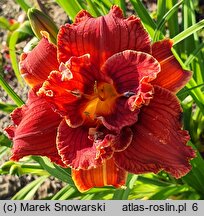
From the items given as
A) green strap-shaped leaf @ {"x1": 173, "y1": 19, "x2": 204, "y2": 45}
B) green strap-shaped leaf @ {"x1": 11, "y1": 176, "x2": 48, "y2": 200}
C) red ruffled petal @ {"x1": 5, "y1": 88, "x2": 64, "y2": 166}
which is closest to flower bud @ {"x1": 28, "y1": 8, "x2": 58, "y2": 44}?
red ruffled petal @ {"x1": 5, "y1": 88, "x2": 64, "y2": 166}

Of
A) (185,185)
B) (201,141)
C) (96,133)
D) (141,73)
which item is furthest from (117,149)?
(201,141)

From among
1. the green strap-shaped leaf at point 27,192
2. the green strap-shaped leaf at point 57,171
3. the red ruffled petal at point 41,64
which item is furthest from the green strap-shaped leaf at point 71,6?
the green strap-shaped leaf at point 27,192

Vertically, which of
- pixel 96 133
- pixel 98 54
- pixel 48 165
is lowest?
pixel 48 165

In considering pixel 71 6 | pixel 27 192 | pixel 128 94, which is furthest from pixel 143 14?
pixel 27 192

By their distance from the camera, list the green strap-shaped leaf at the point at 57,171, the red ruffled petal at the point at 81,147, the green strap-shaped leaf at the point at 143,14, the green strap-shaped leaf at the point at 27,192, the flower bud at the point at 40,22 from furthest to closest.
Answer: the green strap-shaped leaf at the point at 27,192 < the green strap-shaped leaf at the point at 143,14 < the green strap-shaped leaf at the point at 57,171 < the flower bud at the point at 40,22 < the red ruffled petal at the point at 81,147

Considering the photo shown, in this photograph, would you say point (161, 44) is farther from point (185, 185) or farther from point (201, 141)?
point (201, 141)

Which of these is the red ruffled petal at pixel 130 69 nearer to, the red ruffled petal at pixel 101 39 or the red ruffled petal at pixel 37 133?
the red ruffled petal at pixel 101 39
